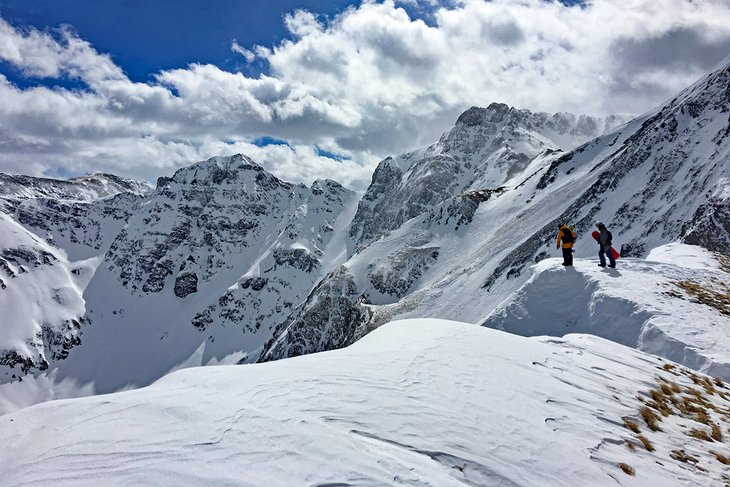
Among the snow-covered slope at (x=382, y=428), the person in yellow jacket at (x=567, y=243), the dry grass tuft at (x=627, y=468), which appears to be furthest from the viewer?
the person in yellow jacket at (x=567, y=243)

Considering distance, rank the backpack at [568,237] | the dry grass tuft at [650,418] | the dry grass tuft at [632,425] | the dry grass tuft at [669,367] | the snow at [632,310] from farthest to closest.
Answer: the backpack at [568,237], the snow at [632,310], the dry grass tuft at [669,367], the dry grass tuft at [650,418], the dry grass tuft at [632,425]

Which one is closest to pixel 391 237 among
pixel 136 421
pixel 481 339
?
pixel 481 339

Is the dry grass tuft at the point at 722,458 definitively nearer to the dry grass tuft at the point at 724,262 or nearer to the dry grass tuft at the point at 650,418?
the dry grass tuft at the point at 650,418

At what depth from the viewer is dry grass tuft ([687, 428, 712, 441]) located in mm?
8891

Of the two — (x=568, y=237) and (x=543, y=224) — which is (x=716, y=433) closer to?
(x=568, y=237)

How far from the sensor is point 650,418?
9398mm

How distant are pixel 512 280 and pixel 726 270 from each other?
32168 mm

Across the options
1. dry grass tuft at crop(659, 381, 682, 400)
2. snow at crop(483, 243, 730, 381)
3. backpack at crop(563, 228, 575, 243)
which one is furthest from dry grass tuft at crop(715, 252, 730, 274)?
dry grass tuft at crop(659, 381, 682, 400)

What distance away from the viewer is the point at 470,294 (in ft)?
195

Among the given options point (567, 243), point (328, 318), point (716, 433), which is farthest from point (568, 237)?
point (328, 318)

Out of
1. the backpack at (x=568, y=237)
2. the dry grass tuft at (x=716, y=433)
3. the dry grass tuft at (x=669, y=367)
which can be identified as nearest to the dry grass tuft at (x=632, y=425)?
the dry grass tuft at (x=716, y=433)

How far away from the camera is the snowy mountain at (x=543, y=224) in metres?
47.3

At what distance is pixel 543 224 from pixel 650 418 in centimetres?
6512

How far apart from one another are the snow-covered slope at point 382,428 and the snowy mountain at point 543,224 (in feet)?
20.5
